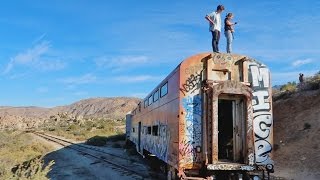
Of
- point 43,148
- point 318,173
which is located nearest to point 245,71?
point 318,173

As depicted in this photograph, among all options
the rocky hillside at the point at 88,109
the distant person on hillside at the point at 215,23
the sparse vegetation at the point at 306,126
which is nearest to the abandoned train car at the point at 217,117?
the distant person on hillside at the point at 215,23

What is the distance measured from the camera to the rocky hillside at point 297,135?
16.5 metres

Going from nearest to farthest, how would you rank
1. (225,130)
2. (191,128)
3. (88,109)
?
(191,128) < (225,130) < (88,109)

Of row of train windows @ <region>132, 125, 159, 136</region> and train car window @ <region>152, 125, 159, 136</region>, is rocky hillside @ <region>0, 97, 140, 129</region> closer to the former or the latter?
row of train windows @ <region>132, 125, 159, 136</region>

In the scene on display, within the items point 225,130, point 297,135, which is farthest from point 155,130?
point 297,135

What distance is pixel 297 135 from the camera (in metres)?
19.6

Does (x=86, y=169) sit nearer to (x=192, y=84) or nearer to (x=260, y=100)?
(x=192, y=84)

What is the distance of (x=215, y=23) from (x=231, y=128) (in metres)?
3.39

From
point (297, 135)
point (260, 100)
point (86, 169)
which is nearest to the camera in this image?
point (260, 100)

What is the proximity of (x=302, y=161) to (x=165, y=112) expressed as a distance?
279 inches

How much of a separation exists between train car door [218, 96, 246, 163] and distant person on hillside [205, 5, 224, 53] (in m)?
2.08

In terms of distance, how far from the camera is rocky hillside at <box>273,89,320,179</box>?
1648 centimetres

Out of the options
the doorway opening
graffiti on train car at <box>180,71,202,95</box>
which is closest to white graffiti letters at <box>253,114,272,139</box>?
the doorway opening

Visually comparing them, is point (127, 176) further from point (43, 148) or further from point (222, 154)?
point (43, 148)
